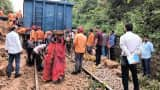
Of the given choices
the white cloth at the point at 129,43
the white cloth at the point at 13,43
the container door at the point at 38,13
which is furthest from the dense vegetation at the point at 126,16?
the container door at the point at 38,13

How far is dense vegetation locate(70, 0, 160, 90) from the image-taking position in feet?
56.8

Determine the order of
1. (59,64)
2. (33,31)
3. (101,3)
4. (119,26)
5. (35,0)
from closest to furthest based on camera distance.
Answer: (59,64) → (33,31) → (35,0) → (119,26) → (101,3)

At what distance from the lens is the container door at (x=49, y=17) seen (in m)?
19.7

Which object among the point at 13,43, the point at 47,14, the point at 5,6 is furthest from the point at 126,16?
the point at 5,6

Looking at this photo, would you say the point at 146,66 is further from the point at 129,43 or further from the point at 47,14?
the point at 47,14

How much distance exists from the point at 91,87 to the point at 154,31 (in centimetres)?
876

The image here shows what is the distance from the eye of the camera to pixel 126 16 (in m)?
23.2

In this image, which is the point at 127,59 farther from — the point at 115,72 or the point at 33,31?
the point at 33,31

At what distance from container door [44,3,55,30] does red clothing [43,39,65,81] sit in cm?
819

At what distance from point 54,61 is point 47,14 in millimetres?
8433

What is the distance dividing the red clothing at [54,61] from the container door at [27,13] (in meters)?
7.57

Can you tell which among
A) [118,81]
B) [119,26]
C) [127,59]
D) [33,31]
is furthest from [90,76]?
[119,26]

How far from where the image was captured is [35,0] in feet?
62.3

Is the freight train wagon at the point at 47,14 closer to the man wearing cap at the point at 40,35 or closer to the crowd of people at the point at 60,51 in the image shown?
the man wearing cap at the point at 40,35
